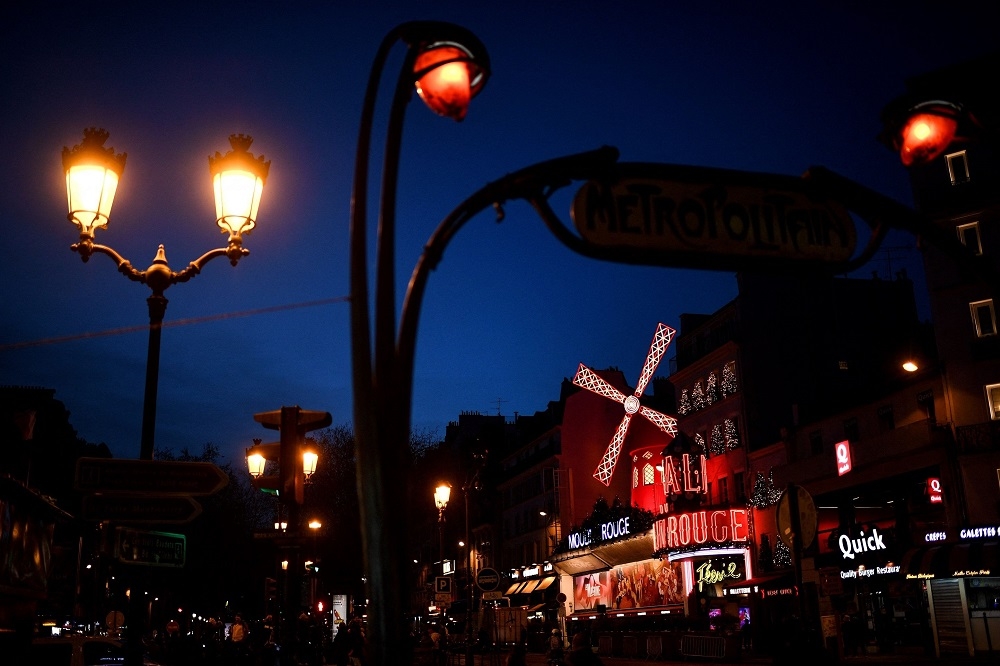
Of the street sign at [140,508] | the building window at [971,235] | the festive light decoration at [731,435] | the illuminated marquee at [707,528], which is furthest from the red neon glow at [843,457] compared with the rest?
the street sign at [140,508]

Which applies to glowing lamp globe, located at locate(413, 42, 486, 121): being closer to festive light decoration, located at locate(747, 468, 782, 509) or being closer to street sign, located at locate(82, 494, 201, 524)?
street sign, located at locate(82, 494, 201, 524)

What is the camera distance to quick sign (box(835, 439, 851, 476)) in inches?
1316

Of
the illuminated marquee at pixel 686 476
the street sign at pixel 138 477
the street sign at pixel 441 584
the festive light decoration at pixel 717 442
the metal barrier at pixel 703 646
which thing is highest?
the festive light decoration at pixel 717 442

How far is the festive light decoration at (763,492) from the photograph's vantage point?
127 feet

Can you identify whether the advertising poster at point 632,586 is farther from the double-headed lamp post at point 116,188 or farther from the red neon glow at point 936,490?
the double-headed lamp post at point 116,188

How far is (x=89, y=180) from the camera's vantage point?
29.0ft

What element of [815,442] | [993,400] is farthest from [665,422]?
[993,400]

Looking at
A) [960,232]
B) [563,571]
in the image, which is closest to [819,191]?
[960,232]

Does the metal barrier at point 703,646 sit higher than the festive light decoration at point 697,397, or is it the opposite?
the festive light decoration at point 697,397

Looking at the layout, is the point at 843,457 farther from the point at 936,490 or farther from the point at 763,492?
the point at 763,492

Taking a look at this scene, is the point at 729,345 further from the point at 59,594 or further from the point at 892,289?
the point at 59,594

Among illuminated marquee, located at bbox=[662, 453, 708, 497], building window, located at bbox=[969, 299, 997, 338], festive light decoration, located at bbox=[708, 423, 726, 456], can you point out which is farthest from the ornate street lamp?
festive light decoration, located at bbox=[708, 423, 726, 456]

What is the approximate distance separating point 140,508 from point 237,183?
10.5ft

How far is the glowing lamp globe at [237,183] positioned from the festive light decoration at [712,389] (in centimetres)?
3802
